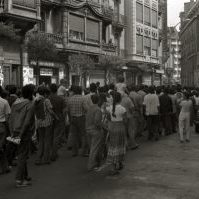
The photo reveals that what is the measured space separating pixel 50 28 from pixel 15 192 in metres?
23.0

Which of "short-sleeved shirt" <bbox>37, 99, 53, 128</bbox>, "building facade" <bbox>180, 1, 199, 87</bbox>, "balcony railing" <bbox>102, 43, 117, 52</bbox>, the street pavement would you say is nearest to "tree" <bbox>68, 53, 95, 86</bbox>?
"balcony railing" <bbox>102, 43, 117, 52</bbox>

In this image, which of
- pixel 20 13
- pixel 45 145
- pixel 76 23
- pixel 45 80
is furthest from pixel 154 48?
pixel 45 145

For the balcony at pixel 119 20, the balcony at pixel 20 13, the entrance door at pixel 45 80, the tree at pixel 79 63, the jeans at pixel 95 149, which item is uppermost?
the balcony at pixel 119 20

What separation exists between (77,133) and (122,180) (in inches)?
132

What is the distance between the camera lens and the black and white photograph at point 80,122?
7617 mm

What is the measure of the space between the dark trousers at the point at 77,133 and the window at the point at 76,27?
62.5 ft

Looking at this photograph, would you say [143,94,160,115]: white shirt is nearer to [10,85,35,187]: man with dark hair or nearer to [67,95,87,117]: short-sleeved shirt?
[67,95,87,117]: short-sleeved shirt

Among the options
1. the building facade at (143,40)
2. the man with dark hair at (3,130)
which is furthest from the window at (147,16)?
the man with dark hair at (3,130)

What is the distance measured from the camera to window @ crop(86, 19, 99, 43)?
106 ft

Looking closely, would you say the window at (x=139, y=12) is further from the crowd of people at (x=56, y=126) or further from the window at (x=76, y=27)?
the crowd of people at (x=56, y=126)

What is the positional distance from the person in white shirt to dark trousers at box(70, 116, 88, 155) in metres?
3.87

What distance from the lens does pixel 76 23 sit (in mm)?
30812

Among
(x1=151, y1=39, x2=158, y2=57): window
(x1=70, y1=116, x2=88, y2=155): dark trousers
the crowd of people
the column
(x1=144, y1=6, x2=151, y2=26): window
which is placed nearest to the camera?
the crowd of people

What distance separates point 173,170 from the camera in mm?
9062
